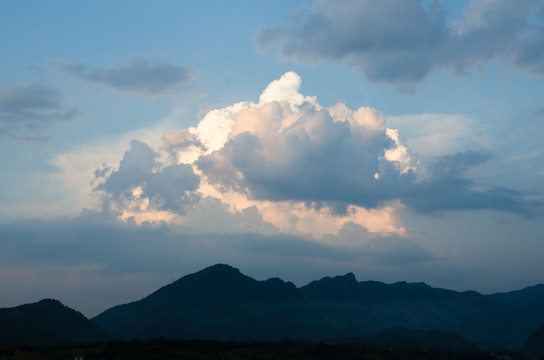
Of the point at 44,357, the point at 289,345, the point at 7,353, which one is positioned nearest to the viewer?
the point at 44,357

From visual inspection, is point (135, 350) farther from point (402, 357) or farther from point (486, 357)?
point (486, 357)

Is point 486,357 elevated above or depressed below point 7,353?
below

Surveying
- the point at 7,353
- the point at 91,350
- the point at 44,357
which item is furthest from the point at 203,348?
the point at 7,353

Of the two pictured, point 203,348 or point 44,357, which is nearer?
point 44,357

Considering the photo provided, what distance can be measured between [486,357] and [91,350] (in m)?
128

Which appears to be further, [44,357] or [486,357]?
[486,357]

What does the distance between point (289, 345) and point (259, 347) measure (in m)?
17.3

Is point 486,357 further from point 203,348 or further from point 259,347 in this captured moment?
point 203,348

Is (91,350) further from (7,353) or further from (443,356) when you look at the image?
(443,356)

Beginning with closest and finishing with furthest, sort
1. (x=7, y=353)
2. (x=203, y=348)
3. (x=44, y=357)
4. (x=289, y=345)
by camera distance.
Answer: (x=44, y=357) < (x=7, y=353) < (x=203, y=348) < (x=289, y=345)

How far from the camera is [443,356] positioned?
577 ft

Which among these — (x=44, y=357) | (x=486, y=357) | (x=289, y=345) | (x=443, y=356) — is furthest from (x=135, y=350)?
(x=486, y=357)

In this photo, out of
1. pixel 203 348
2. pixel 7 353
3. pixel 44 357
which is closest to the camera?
pixel 44 357

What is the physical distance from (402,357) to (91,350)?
3748 inches
